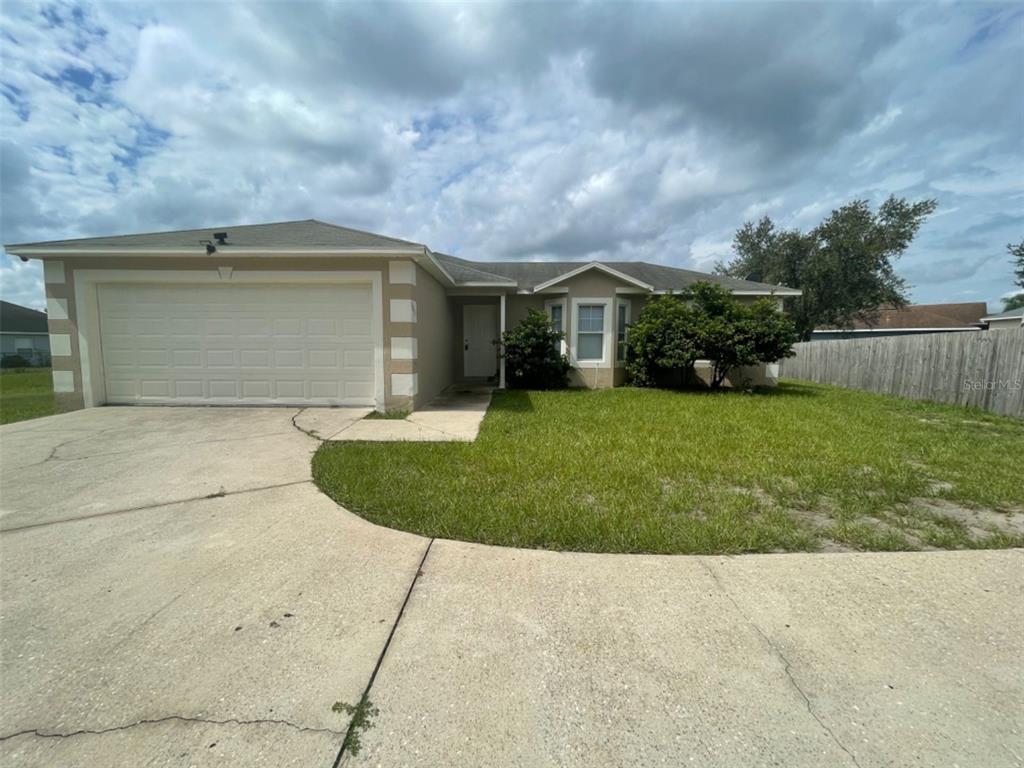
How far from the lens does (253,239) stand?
8148 mm

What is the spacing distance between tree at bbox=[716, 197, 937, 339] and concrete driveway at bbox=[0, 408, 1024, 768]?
25396mm

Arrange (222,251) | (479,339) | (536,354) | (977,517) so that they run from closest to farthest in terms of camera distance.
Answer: (977,517) < (222,251) < (536,354) < (479,339)

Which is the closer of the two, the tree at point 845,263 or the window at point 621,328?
the window at point 621,328

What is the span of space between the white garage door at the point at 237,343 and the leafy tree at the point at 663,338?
6677mm

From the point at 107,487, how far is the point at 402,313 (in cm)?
466

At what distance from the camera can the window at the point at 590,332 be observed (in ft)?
38.9

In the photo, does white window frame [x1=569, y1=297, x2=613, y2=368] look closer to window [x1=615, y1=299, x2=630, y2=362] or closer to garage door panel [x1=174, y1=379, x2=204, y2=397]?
window [x1=615, y1=299, x2=630, y2=362]

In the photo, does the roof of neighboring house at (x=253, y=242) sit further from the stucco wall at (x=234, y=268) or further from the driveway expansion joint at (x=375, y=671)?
the driveway expansion joint at (x=375, y=671)

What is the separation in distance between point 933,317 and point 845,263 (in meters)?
23.5

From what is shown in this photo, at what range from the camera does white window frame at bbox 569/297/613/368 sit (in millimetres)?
11781

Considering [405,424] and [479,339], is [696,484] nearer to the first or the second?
[405,424]

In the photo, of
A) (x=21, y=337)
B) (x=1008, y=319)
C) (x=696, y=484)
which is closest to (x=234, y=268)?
(x=696, y=484)

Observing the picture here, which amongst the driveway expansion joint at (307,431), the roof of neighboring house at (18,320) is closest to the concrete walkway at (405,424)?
the driveway expansion joint at (307,431)

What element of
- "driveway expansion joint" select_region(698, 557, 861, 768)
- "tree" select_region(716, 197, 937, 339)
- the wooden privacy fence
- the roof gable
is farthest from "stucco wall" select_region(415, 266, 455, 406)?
"tree" select_region(716, 197, 937, 339)
